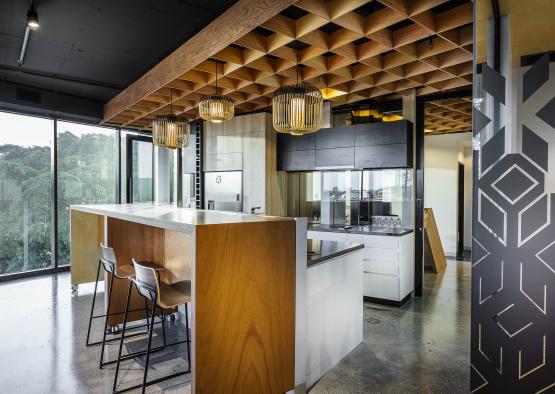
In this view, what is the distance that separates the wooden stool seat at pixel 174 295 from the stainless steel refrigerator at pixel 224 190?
3603 mm

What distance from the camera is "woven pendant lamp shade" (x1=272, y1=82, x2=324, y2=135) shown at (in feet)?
9.56

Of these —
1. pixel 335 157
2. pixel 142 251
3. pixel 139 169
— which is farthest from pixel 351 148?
pixel 139 169

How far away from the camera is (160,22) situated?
3586mm

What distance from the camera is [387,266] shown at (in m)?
4.59

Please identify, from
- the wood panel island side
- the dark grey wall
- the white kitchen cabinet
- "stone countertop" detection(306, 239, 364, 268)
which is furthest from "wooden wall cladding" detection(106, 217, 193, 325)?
the dark grey wall

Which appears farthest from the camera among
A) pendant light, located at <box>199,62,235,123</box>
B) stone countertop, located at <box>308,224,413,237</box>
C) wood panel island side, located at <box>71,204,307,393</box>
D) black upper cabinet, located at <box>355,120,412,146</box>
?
black upper cabinet, located at <box>355,120,412,146</box>

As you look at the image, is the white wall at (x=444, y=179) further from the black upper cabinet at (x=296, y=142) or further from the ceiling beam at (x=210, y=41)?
the ceiling beam at (x=210, y=41)

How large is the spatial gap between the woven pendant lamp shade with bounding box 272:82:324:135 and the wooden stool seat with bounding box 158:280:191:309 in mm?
1545

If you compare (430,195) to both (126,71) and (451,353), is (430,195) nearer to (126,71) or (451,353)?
(451,353)

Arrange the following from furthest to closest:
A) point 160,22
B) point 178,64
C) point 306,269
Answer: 1. point 178,64
2. point 160,22
3. point 306,269

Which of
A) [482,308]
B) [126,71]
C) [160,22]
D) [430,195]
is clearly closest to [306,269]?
[482,308]

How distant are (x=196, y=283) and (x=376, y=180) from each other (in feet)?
13.3

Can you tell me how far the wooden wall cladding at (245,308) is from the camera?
1.99 meters

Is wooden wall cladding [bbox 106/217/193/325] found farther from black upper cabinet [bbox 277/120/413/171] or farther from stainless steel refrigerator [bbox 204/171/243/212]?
black upper cabinet [bbox 277/120/413/171]
